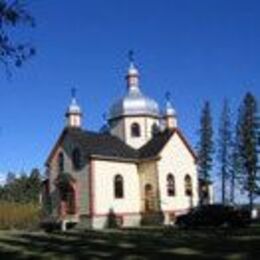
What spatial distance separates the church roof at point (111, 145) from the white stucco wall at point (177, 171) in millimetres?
512

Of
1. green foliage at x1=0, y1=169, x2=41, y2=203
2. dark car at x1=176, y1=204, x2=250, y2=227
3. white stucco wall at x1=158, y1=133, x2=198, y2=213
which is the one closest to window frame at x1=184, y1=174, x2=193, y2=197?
white stucco wall at x1=158, y1=133, x2=198, y2=213

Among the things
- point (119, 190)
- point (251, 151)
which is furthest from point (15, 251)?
point (251, 151)

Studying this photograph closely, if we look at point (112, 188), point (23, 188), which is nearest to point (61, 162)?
point (112, 188)

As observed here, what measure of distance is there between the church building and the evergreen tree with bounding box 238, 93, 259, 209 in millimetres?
18045

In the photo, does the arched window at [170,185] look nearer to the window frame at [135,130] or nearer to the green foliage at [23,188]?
the window frame at [135,130]

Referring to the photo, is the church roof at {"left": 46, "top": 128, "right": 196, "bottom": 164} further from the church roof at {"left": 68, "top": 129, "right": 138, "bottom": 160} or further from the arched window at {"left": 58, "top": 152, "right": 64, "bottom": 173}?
the arched window at {"left": 58, "top": 152, "right": 64, "bottom": 173}

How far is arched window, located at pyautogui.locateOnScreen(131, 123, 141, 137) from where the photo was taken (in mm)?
65188

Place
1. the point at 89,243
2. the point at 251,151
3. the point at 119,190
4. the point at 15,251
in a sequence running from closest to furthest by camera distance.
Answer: the point at 15,251
the point at 89,243
the point at 119,190
the point at 251,151

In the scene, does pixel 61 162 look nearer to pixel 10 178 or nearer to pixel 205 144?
pixel 205 144

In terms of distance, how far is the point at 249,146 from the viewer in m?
80.2

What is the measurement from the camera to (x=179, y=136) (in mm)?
61094

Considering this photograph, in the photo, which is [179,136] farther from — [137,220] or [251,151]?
[251,151]

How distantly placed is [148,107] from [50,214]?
44.1 feet

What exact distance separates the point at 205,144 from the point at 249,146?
7.81m
